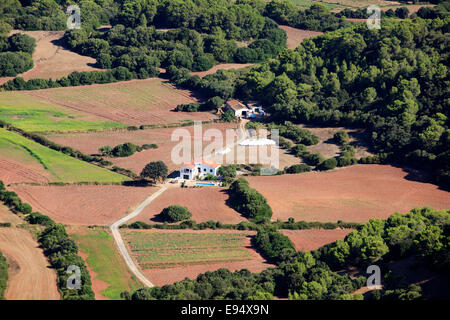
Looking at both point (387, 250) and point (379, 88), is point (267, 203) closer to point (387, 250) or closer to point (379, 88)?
point (387, 250)

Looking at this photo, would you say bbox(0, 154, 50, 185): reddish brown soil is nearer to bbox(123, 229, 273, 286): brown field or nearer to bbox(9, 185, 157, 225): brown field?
bbox(9, 185, 157, 225): brown field

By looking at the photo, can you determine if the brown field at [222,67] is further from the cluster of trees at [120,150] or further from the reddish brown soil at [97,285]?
the reddish brown soil at [97,285]

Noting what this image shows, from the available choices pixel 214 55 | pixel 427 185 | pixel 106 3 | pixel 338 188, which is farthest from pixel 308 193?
pixel 106 3

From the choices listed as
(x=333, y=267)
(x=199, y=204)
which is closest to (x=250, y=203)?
(x=199, y=204)

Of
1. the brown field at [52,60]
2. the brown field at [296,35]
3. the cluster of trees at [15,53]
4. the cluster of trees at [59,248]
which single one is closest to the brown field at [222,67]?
the brown field at [296,35]

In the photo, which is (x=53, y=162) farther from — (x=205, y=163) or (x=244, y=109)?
(x=244, y=109)

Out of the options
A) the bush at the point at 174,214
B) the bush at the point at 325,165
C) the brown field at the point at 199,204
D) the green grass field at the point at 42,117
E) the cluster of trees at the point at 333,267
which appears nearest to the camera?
the cluster of trees at the point at 333,267
